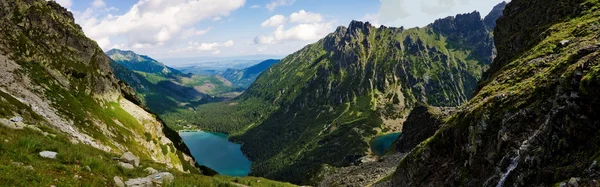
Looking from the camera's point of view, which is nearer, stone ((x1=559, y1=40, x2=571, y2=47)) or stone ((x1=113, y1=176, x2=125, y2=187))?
stone ((x1=113, y1=176, x2=125, y2=187))

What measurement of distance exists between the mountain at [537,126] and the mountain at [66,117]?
86.3 ft

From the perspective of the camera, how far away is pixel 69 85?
86000mm

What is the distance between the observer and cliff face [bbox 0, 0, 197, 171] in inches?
2542

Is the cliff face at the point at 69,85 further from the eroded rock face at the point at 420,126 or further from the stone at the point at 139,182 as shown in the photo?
the eroded rock face at the point at 420,126

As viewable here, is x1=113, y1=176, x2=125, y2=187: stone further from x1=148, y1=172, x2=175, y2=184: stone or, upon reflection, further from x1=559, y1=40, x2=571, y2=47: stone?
x1=559, y1=40, x2=571, y2=47: stone

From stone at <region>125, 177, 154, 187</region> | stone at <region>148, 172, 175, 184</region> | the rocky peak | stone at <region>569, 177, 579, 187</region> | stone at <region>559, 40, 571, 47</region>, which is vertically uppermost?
the rocky peak

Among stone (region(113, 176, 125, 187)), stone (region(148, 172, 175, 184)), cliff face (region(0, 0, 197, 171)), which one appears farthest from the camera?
cliff face (region(0, 0, 197, 171))

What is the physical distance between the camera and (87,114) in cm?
7456

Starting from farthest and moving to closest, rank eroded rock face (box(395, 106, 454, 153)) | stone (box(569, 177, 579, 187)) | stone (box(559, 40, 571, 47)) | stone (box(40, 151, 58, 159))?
eroded rock face (box(395, 106, 454, 153)) < stone (box(559, 40, 571, 47)) < stone (box(40, 151, 58, 159)) < stone (box(569, 177, 579, 187))

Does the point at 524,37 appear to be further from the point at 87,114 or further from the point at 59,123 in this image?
the point at 87,114

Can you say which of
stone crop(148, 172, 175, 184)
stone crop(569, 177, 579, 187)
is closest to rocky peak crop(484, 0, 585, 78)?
stone crop(569, 177, 579, 187)

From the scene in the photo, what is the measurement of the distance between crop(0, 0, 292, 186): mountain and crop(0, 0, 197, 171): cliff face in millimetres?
282

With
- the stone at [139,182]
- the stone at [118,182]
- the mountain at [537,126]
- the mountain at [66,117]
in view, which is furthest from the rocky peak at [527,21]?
the stone at [118,182]

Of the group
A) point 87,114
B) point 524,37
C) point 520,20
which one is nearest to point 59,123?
point 87,114
